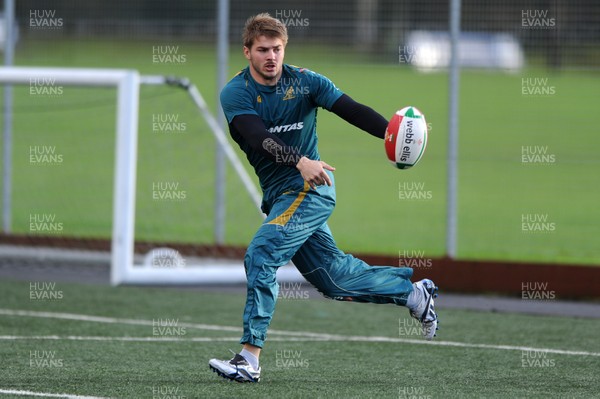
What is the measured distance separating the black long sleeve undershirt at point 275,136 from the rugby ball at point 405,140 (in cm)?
13

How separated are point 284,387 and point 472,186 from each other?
13510 mm

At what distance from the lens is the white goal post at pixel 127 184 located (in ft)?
32.9

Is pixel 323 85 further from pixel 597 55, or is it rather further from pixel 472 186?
pixel 472 186

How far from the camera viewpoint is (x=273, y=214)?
703cm

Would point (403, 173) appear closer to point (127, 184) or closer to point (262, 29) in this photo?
point (127, 184)

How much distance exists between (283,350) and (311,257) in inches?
50.2

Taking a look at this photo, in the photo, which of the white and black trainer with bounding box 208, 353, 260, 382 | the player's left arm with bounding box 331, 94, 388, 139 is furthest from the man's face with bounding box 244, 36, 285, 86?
the white and black trainer with bounding box 208, 353, 260, 382

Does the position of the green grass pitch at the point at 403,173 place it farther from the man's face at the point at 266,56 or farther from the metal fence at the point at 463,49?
the man's face at the point at 266,56

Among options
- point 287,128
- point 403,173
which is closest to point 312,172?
point 287,128

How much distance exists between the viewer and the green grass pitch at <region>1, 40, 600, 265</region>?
12578mm

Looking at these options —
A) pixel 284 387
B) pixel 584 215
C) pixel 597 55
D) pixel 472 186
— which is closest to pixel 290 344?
pixel 284 387

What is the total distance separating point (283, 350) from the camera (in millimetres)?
8203

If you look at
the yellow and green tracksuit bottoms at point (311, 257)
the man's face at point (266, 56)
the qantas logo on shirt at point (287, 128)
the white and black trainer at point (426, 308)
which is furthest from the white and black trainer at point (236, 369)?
the man's face at point (266, 56)

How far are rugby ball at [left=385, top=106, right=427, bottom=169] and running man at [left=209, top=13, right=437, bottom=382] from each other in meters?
0.14
